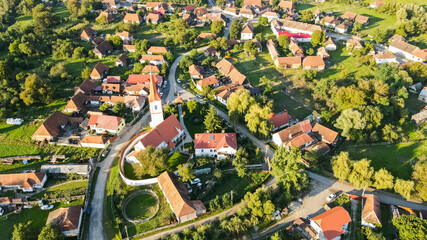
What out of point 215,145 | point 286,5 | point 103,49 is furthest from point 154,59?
point 286,5

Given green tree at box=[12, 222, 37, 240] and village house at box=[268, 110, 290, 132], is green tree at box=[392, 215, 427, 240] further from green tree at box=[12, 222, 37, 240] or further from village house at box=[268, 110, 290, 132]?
green tree at box=[12, 222, 37, 240]

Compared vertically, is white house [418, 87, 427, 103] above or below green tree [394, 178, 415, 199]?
below

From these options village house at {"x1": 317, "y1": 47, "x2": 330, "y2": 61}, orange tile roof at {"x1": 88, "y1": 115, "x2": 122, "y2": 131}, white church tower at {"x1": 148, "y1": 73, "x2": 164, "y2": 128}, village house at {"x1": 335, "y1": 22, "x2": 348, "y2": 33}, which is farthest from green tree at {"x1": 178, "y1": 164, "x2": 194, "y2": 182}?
village house at {"x1": 335, "y1": 22, "x2": 348, "y2": 33}

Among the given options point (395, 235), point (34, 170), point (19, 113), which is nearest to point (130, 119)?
point (34, 170)

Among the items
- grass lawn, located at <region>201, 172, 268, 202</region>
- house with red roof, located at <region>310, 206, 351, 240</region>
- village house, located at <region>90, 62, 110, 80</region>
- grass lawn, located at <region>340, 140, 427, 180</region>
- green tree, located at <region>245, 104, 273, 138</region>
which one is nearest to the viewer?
house with red roof, located at <region>310, 206, 351, 240</region>

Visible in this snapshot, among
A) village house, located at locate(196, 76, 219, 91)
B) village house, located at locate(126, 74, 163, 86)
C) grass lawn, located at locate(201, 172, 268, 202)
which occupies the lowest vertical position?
grass lawn, located at locate(201, 172, 268, 202)

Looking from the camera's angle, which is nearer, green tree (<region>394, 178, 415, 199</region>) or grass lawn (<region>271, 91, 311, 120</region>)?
green tree (<region>394, 178, 415, 199</region>)

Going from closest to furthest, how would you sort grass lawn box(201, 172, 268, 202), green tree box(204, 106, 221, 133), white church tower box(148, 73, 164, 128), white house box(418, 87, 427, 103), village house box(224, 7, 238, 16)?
grass lawn box(201, 172, 268, 202) < white church tower box(148, 73, 164, 128) < green tree box(204, 106, 221, 133) < white house box(418, 87, 427, 103) < village house box(224, 7, 238, 16)
